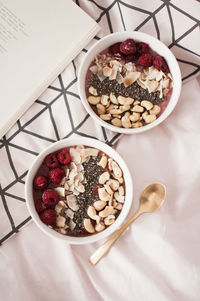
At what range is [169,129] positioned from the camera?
77 cm

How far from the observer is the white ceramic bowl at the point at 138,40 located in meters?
0.71

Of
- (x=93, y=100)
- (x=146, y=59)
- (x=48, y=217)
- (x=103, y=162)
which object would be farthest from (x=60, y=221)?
(x=146, y=59)

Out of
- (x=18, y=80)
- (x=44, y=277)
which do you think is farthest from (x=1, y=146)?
(x=44, y=277)

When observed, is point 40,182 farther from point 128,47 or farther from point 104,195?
point 128,47

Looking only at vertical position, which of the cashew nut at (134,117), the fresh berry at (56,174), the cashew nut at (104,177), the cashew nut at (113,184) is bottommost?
the cashew nut at (113,184)

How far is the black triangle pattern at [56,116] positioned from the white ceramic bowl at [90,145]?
47 mm

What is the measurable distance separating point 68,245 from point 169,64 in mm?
407

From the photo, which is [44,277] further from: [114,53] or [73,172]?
[114,53]

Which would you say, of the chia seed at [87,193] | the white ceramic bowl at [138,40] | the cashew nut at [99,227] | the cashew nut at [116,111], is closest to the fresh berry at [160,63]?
the white ceramic bowl at [138,40]

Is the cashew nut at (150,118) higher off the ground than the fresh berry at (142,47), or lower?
lower

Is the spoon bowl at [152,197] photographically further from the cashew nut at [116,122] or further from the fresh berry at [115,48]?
the fresh berry at [115,48]

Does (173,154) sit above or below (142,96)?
below

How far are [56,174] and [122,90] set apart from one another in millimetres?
213

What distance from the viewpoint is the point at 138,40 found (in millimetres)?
739
